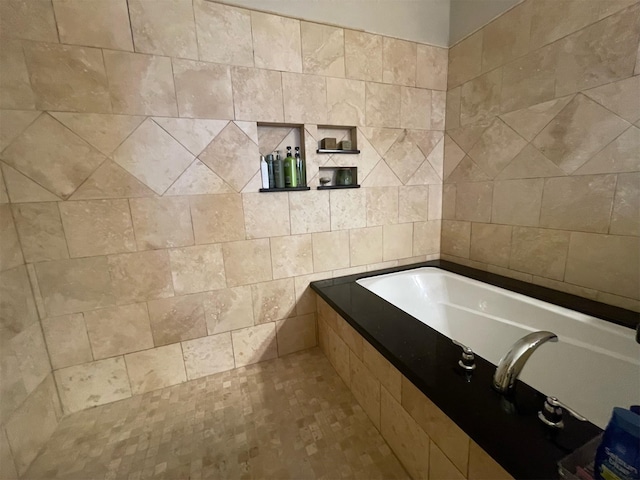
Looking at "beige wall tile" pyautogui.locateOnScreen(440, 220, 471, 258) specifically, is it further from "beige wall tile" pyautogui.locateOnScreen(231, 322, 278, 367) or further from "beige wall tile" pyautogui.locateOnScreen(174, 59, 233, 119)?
"beige wall tile" pyautogui.locateOnScreen(174, 59, 233, 119)

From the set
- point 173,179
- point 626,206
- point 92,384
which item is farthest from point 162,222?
point 626,206

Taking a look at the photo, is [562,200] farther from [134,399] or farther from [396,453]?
[134,399]

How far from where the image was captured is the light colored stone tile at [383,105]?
5.69ft

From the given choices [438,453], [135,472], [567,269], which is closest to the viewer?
[438,453]

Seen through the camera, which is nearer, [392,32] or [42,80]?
[42,80]

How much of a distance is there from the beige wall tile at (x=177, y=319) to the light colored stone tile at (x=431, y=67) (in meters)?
2.14

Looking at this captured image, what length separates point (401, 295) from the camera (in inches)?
70.1

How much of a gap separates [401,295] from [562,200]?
1032mm

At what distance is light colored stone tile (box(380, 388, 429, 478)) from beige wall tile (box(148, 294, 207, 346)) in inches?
44.3

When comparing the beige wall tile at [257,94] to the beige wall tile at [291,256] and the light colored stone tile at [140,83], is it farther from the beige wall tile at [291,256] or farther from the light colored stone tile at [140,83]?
the beige wall tile at [291,256]

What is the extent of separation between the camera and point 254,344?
170 centimetres

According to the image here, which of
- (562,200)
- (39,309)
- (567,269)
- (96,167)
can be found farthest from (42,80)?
(567,269)

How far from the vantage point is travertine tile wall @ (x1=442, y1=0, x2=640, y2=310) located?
1.14 meters

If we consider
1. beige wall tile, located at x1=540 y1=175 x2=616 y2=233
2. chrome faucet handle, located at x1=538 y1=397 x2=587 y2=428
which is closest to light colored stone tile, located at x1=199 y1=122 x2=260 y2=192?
chrome faucet handle, located at x1=538 y1=397 x2=587 y2=428
